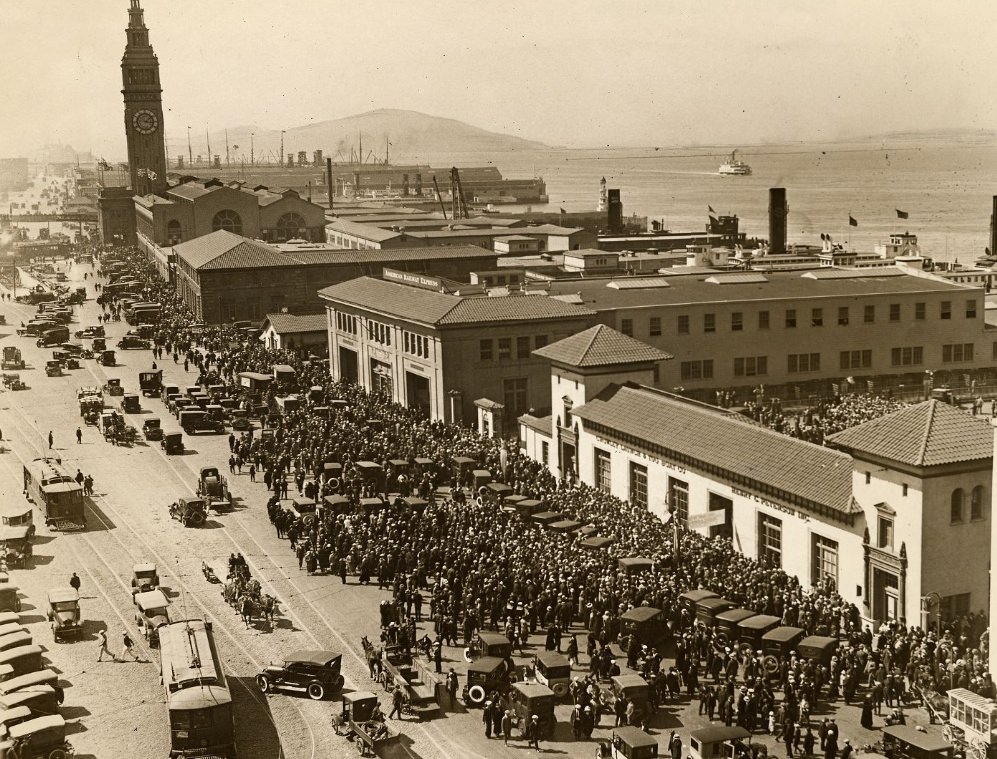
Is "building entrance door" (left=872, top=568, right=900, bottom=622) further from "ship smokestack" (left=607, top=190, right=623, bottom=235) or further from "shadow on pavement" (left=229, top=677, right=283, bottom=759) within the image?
"ship smokestack" (left=607, top=190, right=623, bottom=235)

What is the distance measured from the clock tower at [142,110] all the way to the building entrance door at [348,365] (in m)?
96.6

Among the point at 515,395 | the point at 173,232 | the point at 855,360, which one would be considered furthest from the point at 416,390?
the point at 173,232

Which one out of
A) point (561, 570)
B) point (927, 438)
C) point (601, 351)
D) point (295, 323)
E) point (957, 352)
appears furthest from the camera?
point (295, 323)

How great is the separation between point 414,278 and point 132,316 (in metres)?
38.3

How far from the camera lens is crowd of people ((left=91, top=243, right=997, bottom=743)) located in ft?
103

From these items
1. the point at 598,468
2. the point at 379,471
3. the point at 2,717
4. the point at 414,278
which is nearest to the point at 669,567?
the point at 598,468

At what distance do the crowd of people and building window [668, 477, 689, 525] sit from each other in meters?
1.46

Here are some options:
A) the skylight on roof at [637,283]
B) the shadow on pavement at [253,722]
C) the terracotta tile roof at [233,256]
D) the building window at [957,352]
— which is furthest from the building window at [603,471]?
the terracotta tile roof at [233,256]

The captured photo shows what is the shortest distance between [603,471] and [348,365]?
3545 centimetres

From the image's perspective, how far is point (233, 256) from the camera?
345 ft

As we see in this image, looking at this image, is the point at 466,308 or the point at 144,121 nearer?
the point at 466,308

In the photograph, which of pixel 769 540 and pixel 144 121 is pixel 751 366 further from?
pixel 144 121

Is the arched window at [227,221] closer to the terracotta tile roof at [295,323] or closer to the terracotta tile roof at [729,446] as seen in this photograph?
the terracotta tile roof at [295,323]

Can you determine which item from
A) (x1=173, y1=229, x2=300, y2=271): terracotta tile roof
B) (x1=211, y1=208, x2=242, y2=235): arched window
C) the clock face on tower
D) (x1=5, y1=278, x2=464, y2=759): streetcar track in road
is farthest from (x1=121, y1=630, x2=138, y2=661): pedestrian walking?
the clock face on tower
